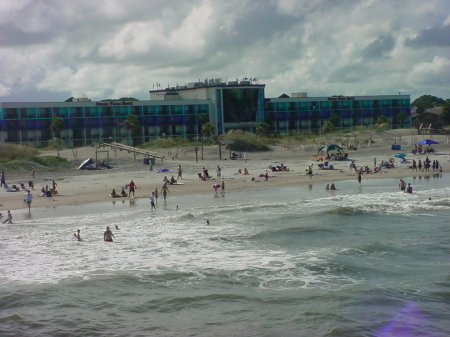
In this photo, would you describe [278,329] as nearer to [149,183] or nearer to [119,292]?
[119,292]

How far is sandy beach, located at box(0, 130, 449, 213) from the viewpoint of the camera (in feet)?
122

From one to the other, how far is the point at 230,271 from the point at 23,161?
3559 cm

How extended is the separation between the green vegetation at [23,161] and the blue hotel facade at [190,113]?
24.7 meters

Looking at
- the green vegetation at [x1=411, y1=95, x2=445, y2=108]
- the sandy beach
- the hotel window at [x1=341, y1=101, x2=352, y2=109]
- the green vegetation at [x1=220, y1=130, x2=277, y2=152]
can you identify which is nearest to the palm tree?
the hotel window at [x1=341, y1=101, x2=352, y2=109]

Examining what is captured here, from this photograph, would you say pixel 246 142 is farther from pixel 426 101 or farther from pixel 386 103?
pixel 426 101

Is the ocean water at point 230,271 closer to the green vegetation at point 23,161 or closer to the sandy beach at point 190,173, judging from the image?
the sandy beach at point 190,173

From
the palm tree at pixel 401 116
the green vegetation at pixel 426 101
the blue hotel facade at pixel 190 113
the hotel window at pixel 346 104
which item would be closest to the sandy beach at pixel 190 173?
the blue hotel facade at pixel 190 113

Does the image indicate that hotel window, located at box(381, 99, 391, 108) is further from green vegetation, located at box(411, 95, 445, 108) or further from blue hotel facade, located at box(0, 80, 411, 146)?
green vegetation, located at box(411, 95, 445, 108)

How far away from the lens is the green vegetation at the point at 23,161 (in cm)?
4772


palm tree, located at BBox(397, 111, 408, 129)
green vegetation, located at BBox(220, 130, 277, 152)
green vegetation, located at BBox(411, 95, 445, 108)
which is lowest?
green vegetation, located at BBox(220, 130, 277, 152)

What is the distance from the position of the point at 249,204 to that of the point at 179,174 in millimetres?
12914

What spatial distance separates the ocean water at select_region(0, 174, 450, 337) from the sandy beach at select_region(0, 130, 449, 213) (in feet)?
19.8

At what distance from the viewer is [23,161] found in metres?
48.9

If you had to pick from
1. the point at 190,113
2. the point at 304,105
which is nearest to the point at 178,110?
the point at 190,113
